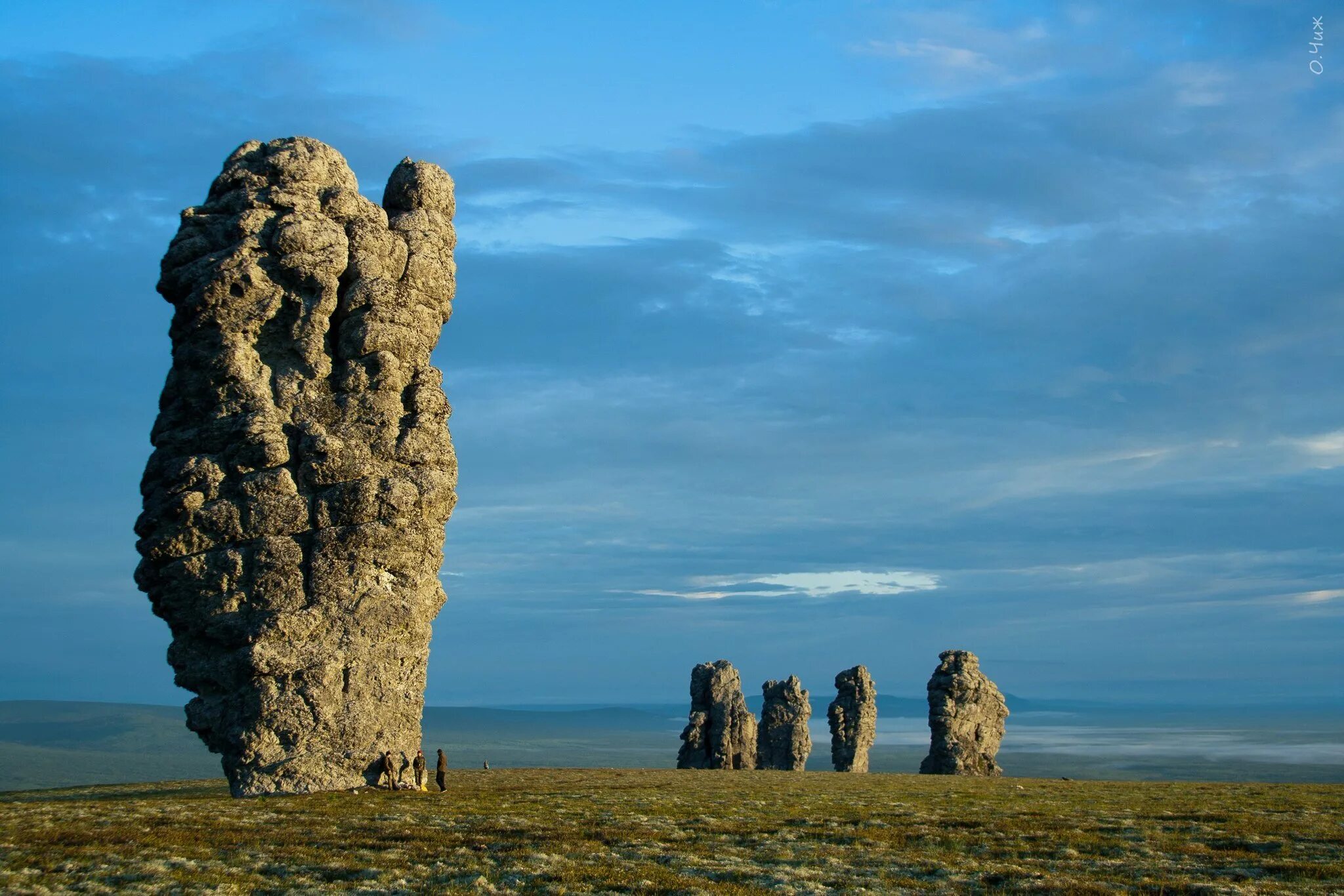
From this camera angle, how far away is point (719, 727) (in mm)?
77000

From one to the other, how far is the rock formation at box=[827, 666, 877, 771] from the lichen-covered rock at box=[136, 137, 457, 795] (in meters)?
40.9

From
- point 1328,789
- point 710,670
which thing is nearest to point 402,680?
point 1328,789

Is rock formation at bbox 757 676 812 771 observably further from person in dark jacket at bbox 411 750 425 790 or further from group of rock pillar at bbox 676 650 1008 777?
person in dark jacket at bbox 411 750 425 790

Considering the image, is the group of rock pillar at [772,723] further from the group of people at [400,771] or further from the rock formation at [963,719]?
the group of people at [400,771]

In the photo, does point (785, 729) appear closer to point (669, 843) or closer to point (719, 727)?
point (719, 727)

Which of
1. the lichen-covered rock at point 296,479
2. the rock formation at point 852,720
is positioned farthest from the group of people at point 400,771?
the rock formation at point 852,720

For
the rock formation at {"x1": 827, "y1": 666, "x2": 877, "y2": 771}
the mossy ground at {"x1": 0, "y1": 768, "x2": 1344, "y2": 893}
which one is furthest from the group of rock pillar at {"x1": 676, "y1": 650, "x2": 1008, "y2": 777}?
the mossy ground at {"x1": 0, "y1": 768, "x2": 1344, "y2": 893}

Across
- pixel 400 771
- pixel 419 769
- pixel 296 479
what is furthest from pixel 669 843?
pixel 296 479

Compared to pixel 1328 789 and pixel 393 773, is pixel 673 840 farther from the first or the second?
pixel 1328 789

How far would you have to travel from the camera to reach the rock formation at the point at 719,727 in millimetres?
76562

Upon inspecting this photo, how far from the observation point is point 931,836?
27625mm

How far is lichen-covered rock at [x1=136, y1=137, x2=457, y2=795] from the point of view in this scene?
38312 millimetres

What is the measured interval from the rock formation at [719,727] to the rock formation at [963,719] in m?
11.9

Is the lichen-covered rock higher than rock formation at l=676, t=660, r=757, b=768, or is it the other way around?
the lichen-covered rock
